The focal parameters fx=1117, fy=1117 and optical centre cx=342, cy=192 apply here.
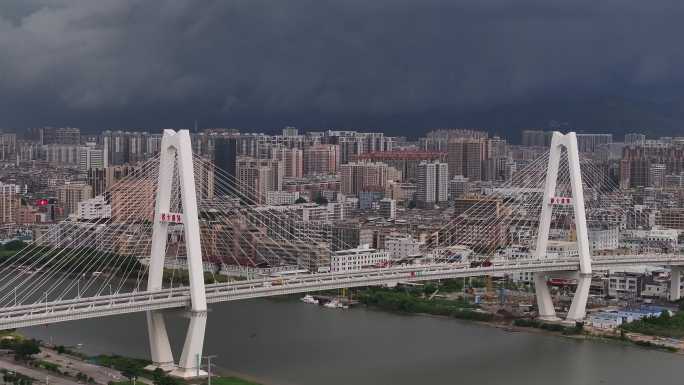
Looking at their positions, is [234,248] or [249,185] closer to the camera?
[234,248]

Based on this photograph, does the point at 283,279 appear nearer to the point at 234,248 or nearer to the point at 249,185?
the point at 234,248

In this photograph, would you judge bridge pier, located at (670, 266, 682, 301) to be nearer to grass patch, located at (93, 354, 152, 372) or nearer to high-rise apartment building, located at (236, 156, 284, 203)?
grass patch, located at (93, 354, 152, 372)

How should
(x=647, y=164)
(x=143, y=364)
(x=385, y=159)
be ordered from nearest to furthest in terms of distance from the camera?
(x=143, y=364)
(x=647, y=164)
(x=385, y=159)

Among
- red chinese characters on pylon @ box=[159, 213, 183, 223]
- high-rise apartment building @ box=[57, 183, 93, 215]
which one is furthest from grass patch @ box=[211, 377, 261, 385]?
high-rise apartment building @ box=[57, 183, 93, 215]

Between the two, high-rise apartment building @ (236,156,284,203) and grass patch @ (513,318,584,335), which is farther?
high-rise apartment building @ (236,156,284,203)

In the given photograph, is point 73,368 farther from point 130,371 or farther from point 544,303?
point 544,303

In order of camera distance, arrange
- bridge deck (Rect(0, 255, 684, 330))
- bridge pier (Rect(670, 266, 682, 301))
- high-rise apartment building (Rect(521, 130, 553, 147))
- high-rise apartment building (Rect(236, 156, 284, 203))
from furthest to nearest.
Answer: high-rise apartment building (Rect(521, 130, 553, 147)), high-rise apartment building (Rect(236, 156, 284, 203)), bridge pier (Rect(670, 266, 682, 301)), bridge deck (Rect(0, 255, 684, 330))

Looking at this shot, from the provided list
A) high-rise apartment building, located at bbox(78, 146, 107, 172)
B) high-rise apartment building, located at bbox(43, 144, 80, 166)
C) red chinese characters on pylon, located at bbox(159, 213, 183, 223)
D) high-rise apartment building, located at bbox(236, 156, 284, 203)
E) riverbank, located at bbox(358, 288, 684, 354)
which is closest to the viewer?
red chinese characters on pylon, located at bbox(159, 213, 183, 223)

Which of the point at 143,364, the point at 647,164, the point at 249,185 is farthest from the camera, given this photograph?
the point at 647,164

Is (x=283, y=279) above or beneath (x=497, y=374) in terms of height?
above

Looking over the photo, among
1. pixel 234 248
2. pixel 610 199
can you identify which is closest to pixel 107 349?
pixel 234 248
